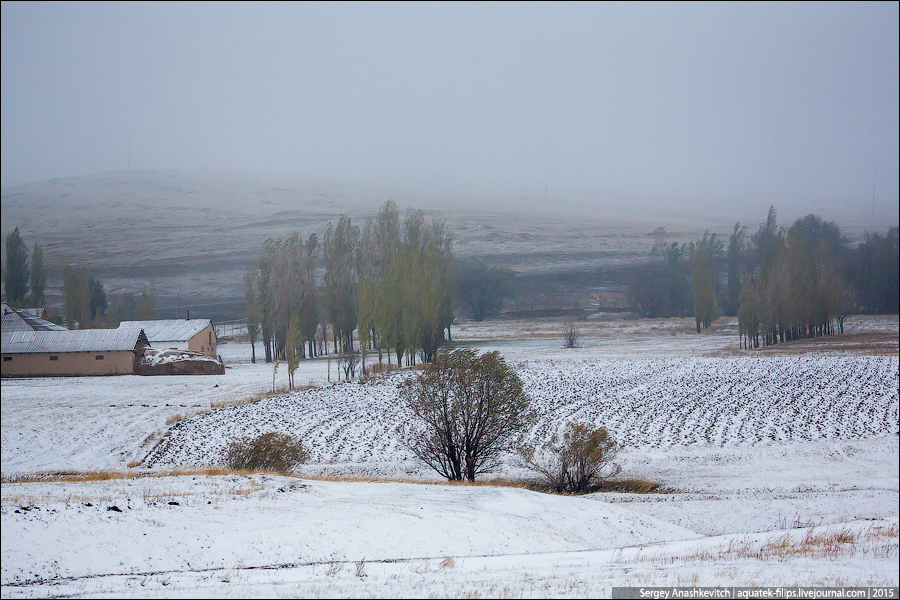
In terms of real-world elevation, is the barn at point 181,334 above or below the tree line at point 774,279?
below

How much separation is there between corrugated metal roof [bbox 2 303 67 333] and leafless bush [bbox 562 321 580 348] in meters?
16.3

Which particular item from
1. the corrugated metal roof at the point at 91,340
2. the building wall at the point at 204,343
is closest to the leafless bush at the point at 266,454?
the building wall at the point at 204,343

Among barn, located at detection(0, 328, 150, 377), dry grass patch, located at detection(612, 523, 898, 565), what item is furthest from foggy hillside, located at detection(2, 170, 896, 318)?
dry grass patch, located at detection(612, 523, 898, 565)

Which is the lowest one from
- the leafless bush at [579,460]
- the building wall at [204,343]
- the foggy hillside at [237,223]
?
the leafless bush at [579,460]

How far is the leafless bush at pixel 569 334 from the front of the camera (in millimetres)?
20094

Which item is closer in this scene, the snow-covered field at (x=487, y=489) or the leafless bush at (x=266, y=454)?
the snow-covered field at (x=487, y=489)

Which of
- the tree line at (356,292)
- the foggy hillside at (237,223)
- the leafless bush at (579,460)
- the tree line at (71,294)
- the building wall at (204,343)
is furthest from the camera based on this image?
the foggy hillside at (237,223)

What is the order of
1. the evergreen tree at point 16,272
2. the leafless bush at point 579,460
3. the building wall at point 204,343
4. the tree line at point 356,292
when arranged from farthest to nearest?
the evergreen tree at point 16,272
the tree line at point 356,292
the building wall at point 204,343
the leafless bush at point 579,460

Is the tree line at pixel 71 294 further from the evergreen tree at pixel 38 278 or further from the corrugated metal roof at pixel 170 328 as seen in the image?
the corrugated metal roof at pixel 170 328

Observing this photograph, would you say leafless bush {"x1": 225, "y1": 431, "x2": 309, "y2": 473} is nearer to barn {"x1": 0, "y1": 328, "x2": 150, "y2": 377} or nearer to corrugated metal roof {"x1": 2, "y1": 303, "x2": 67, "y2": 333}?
barn {"x1": 0, "y1": 328, "x2": 150, "y2": 377}

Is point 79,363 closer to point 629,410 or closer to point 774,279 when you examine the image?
point 629,410

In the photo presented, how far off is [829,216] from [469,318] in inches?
607

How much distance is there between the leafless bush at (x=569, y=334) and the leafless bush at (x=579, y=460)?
4007 mm

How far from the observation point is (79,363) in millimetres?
16828
